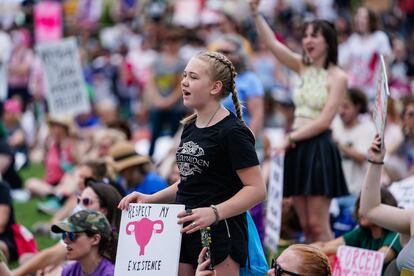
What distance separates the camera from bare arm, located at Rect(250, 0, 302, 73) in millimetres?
7445

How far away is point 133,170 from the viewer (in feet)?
26.8

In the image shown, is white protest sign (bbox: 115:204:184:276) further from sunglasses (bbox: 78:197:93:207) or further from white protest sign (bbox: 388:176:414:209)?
white protest sign (bbox: 388:176:414:209)

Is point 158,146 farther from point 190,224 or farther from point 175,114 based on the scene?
point 190,224

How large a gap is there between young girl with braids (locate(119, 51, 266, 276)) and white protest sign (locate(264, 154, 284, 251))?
257 centimetres

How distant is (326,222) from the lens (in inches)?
294

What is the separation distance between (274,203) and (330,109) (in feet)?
2.78

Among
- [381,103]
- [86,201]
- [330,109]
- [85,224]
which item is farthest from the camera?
[330,109]

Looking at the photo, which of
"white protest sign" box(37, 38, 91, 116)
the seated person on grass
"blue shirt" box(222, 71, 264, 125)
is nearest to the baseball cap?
the seated person on grass

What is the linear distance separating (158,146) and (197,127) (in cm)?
778

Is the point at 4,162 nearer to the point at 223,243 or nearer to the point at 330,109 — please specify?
the point at 330,109

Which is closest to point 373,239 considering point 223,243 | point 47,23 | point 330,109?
point 330,109

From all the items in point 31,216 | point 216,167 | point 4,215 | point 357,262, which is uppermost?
point 216,167

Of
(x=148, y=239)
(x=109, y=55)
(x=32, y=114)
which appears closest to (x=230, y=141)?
(x=148, y=239)

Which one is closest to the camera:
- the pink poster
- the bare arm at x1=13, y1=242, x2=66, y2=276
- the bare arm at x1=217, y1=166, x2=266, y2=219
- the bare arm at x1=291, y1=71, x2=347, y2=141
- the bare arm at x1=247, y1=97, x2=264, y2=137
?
the bare arm at x1=217, y1=166, x2=266, y2=219
